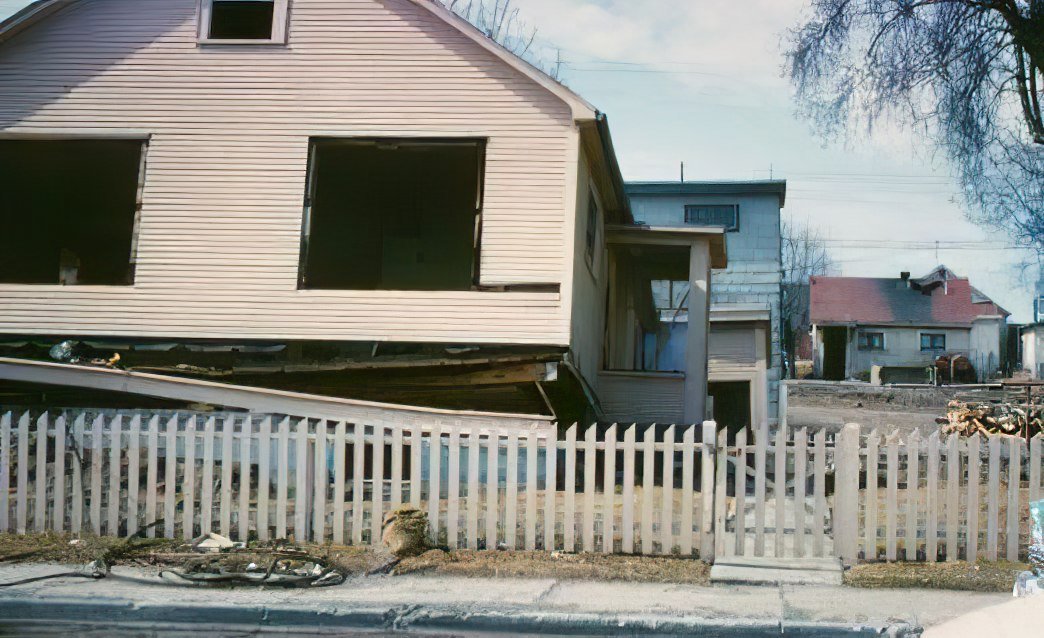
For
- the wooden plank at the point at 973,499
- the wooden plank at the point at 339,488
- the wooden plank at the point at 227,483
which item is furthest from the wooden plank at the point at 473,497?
the wooden plank at the point at 973,499

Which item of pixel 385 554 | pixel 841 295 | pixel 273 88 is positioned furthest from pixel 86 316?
pixel 841 295

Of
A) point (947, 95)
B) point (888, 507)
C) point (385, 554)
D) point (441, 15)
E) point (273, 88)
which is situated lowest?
point (385, 554)

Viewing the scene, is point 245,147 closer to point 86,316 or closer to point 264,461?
point 86,316

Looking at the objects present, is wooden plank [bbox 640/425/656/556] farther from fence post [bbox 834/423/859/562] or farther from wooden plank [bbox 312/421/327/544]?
wooden plank [bbox 312/421/327/544]

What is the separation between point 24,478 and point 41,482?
252 millimetres

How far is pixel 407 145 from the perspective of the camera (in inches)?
574

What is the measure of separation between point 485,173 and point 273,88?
3.34m

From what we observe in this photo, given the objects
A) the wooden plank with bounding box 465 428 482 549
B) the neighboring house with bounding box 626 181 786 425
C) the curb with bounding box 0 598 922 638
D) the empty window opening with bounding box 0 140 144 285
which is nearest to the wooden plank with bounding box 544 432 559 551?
the wooden plank with bounding box 465 428 482 549

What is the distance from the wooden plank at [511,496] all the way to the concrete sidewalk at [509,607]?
4.09ft

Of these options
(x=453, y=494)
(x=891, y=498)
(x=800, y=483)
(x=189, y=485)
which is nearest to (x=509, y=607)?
(x=453, y=494)

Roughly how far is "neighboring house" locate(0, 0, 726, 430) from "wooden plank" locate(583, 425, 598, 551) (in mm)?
3892

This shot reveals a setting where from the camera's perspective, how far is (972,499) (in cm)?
917

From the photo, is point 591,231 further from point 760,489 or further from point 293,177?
point 760,489

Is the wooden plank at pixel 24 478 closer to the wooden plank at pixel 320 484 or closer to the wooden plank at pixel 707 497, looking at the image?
the wooden plank at pixel 320 484
